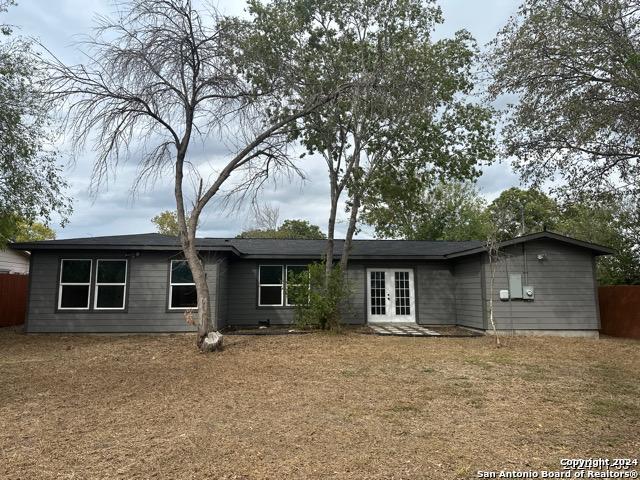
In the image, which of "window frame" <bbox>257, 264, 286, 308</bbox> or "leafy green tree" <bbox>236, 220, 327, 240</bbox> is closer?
"window frame" <bbox>257, 264, 286, 308</bbox>

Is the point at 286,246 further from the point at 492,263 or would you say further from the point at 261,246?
the point at 492,263

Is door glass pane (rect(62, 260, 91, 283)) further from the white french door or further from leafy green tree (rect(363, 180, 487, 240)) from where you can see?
leafy green tree (rect(363, 180, 487, 240))

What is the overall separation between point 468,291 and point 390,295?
248 centimetres

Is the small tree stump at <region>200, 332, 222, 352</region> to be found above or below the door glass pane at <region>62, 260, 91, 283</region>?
below

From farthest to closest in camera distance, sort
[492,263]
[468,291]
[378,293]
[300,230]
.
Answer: [300,230], [378,293], [468,291], [492,263]

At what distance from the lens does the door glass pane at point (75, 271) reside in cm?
1184

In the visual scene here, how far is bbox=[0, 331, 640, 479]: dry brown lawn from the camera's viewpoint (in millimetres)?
3623

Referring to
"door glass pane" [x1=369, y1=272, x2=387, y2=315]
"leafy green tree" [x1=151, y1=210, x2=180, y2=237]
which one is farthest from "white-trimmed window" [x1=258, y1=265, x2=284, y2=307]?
"leafy green tree" [x1=151, y1=210, x2=180, y2=237]

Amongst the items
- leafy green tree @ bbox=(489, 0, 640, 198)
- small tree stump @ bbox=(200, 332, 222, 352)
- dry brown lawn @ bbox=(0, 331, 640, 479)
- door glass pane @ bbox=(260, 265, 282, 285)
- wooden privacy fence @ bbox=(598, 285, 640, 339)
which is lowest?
dry brown lawn @ bbox=(0, 331, 640, 479)

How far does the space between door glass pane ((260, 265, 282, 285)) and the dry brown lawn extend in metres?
4.77

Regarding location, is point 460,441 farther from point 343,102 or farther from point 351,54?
point 351,54

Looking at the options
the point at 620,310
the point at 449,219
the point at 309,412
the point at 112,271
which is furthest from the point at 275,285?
the point at 449,219

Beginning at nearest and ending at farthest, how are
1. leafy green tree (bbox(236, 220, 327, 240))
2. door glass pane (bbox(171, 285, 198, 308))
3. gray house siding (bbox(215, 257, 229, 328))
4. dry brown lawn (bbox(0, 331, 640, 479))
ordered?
dry brown lawn (bbox(0, 331, 640, 479))
door glass pane (bbox(171, 285, 198, 308))
gray house siding (bbox(215, 257, 229, 328))
leafy green tree (bbox(236, 220, 327, 240))

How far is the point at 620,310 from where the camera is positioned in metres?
12.6
